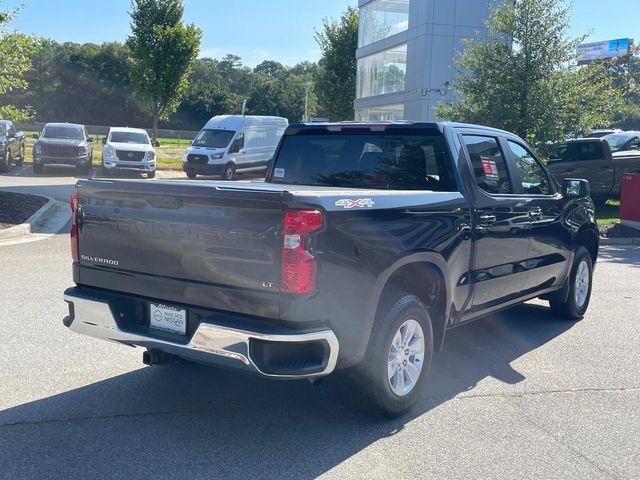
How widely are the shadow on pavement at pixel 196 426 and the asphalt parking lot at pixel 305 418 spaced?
0.04 ft

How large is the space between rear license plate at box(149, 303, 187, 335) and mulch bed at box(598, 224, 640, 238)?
12.6 m

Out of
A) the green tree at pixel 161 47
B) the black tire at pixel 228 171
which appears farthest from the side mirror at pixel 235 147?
the green tree at pixel 161 47

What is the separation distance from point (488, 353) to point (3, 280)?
575 centimetres

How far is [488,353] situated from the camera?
6.17m

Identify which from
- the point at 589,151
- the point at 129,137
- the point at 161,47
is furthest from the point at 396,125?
the point at 161,47

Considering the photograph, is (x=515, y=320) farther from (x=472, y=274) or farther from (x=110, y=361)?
(x=110, y=361)

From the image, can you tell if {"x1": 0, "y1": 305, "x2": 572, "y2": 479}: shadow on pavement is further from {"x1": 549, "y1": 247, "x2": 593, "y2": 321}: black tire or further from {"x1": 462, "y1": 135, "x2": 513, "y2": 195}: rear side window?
{"x1": 549, "y1": 247, "x2": 593, "y2": 321}: black tire

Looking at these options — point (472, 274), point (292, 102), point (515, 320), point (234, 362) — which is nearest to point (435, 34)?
point (515, 320)

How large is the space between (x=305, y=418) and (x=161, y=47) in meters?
30.9

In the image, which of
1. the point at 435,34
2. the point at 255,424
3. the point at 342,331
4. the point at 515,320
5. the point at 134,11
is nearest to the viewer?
the point at 342,331

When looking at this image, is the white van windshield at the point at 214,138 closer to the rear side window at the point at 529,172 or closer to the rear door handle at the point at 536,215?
the rear side window at the point at 529,172

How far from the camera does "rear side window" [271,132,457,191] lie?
5.34 metres

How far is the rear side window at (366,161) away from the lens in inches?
210

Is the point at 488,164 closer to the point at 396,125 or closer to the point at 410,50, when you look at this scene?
the point at 396,125
